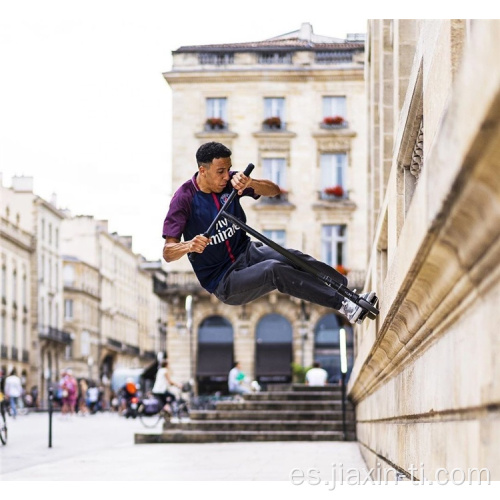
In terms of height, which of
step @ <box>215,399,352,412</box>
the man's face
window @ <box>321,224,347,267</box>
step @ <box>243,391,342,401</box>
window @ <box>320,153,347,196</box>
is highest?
window @ <box>320,153,347,196</box>

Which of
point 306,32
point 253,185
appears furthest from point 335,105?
point 253,185

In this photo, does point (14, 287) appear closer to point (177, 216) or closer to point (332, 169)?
point (332, 169)

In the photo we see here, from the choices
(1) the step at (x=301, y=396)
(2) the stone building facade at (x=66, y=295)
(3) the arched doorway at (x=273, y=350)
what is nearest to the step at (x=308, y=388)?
(1) the step at (x=301, y=396)

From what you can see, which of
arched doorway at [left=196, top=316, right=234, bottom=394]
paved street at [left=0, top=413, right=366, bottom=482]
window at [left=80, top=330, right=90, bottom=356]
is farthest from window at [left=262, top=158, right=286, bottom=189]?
window at [left=80, top=330, right=90, bottom=356]

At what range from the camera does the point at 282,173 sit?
53.5 metres

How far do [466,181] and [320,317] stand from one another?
166ft

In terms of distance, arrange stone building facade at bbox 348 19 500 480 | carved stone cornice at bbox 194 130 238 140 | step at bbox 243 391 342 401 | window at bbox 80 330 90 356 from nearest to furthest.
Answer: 1. stone building facade at bbox 348 19 500 480
2. step at bbox 243 391 342 401
3. carved stone cornice at bbox 194 130 238 140
4. window at bbox 80 330 90 356

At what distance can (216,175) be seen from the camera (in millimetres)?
6035

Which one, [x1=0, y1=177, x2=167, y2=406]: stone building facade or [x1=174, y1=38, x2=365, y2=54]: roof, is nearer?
[x1=174, y1=38, x2=365, y2=54]: roof

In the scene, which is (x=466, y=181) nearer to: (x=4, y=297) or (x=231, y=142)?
(x=231, y=142)

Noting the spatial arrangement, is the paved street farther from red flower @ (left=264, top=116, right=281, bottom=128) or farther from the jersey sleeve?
red flower @ (left=264, top=116, right=281, bottom=128)

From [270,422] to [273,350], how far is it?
97.6ft

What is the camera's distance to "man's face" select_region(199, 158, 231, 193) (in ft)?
19.6

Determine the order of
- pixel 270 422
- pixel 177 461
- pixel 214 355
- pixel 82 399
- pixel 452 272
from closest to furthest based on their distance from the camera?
pixel 452 272
pixel 177 461
pixel 270 422
pixel 214 355
pixel 82 399
